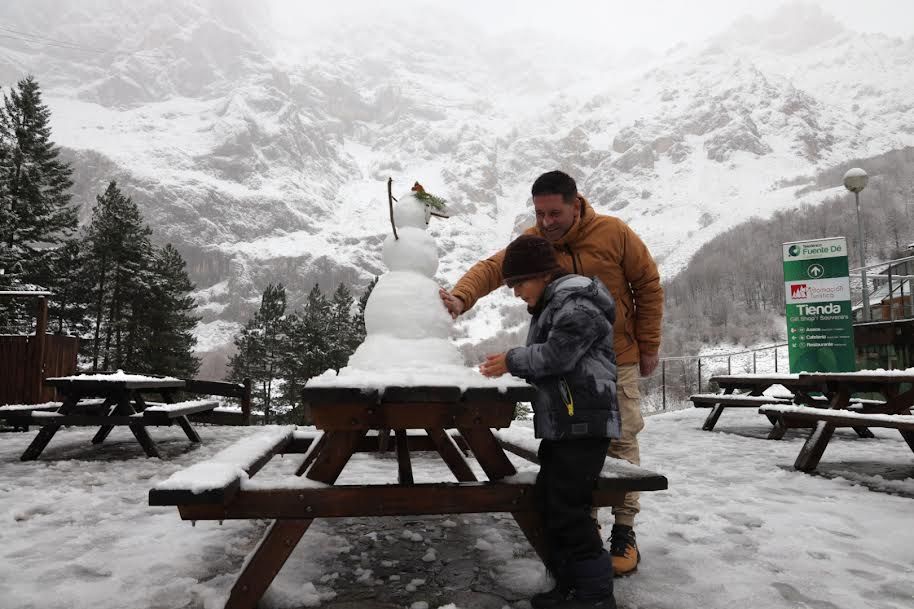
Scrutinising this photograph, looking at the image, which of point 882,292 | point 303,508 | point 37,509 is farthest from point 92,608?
point 882,292

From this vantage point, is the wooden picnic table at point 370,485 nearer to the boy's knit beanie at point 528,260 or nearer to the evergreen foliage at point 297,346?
the boy's knit beanie at point 528,260

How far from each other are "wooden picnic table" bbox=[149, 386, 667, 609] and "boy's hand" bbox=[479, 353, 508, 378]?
0.46ft

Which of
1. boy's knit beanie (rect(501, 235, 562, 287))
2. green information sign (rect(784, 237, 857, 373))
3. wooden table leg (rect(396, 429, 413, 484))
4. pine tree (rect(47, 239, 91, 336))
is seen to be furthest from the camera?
pine tree (rect(47, 239, 91, 336))

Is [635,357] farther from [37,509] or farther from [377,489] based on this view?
[37,509]

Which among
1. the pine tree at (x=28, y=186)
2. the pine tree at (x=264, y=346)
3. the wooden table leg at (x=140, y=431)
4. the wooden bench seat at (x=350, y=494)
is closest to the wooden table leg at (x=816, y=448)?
the wooden bench seat at (x=350, y=494)

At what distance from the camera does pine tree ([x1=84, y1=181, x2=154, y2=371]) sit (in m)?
26.6

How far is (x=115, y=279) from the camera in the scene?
26.9 meters

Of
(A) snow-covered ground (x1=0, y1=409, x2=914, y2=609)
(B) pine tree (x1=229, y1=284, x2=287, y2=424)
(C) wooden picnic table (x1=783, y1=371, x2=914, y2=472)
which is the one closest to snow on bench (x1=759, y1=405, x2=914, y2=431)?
(C) wooden picnic table (x1=783, y1=371, x2=914, y2=472)

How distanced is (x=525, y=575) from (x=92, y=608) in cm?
192

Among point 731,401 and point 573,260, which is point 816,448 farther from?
point 573,260

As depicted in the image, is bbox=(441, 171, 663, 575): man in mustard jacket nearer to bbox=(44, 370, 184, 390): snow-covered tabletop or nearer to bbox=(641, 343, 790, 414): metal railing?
bbox=(44, 370, 184, 390): snow-covered tabletop

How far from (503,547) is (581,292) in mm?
1665

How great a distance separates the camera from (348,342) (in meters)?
33.1

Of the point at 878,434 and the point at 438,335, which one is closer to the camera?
the point at 438,335
